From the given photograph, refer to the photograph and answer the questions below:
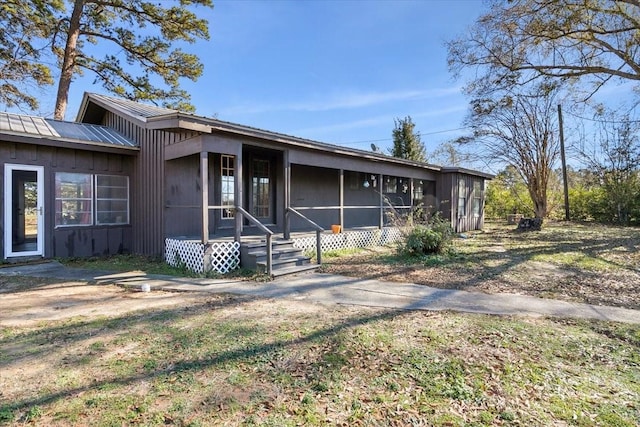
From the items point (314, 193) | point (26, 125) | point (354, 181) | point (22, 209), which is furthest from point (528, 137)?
point (22, 209)

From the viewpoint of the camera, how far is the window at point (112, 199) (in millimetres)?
9448

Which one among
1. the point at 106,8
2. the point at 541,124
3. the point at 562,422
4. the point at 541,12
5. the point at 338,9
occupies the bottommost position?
the point at 562,422

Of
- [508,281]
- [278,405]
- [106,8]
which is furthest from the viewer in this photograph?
[106,8]

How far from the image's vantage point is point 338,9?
46.1ft

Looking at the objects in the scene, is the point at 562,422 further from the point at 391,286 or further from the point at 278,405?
the point at 391,286

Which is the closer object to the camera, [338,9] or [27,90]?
[338,9]

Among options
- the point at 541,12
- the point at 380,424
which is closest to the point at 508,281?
the point at 380,424

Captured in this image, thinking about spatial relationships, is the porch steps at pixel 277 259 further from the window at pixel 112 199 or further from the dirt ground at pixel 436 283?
the window at pixel 112 199

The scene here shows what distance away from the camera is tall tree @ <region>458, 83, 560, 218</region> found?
63.6ft

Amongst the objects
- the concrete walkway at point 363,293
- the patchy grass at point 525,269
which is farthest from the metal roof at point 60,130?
the patchy grass at point 525,269

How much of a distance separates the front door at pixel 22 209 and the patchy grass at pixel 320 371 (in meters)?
5.30

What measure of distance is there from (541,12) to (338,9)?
6.98m

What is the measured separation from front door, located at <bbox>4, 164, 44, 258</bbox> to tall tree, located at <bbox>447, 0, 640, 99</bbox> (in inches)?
560

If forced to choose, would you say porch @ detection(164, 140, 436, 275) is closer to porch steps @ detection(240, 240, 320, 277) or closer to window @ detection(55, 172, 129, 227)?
porch steps @ detection(240, 240, 320, 277)
